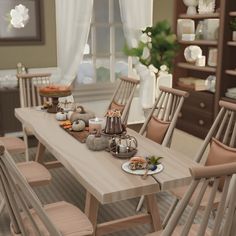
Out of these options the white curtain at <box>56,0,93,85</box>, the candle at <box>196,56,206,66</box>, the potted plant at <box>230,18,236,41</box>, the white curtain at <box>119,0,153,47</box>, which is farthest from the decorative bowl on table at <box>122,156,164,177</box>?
the white curtain at <box>119,0,153,47</box>

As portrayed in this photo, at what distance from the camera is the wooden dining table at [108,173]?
1938mm

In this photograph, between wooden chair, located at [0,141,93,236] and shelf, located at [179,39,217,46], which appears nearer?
wooden chair, located at [0,141,93,236]

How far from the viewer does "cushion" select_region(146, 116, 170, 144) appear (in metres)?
2.96

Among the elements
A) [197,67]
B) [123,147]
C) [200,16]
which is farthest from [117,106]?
[200,16]

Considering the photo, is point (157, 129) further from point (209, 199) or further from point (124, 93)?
point (209, 199)

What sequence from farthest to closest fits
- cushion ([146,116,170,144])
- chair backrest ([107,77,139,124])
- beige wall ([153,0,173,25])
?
1. beige wall ([153,0,173,25])
2. chair backrest ([107,77,139,124])
3. cushion ([146,116,170,144])

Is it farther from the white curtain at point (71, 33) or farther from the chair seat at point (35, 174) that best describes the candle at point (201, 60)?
the chair seat at point (35, 174)

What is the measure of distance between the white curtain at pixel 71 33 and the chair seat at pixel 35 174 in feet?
8.71

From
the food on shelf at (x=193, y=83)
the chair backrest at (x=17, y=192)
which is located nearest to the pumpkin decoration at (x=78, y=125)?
the chair backrest at (x=17, y=192)

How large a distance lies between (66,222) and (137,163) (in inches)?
19.5

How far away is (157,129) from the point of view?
300cm

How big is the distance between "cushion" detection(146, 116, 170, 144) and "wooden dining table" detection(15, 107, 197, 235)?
214 mm

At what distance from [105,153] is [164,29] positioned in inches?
127

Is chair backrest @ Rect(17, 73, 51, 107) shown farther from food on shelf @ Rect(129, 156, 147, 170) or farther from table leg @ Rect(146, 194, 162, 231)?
food on shelf @ Rect(129, 156, 147, 170)
